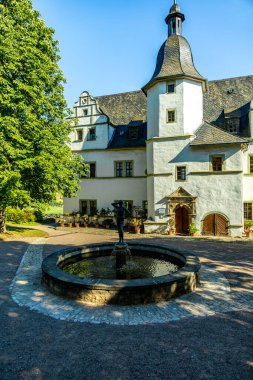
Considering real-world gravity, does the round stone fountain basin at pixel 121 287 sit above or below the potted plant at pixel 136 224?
below

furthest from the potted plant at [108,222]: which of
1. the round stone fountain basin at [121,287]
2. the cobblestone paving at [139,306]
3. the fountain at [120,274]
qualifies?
the round stone fountain basin at [121,287]

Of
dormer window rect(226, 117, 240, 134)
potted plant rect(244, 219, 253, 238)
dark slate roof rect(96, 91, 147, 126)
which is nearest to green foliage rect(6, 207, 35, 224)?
dark slate roof rect(96, 91, 147, 126)

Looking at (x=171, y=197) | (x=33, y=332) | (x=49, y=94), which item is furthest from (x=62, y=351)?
(x=49, y=94)

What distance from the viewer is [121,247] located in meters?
10.1

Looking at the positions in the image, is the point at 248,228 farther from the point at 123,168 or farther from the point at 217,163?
the point at 123,168

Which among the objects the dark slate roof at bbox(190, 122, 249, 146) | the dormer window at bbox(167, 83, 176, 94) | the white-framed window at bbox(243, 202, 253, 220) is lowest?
the white-framed window at bbox(243, 202, 253, 220)

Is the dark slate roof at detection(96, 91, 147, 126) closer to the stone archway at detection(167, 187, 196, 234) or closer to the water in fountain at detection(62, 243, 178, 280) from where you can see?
the stone archway at detection(167, 187, 196, 234)

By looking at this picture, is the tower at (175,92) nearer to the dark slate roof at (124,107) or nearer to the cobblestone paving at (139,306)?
the dark slate roof at (124,107)

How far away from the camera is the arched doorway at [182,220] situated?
21.2 m

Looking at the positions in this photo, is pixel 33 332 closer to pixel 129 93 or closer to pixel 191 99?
pixel 191 99

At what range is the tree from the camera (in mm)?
16641

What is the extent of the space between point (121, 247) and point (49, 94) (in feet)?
53.0

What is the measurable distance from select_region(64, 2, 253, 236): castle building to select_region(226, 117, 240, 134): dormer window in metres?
0.09

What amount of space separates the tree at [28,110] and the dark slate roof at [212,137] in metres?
11.6
